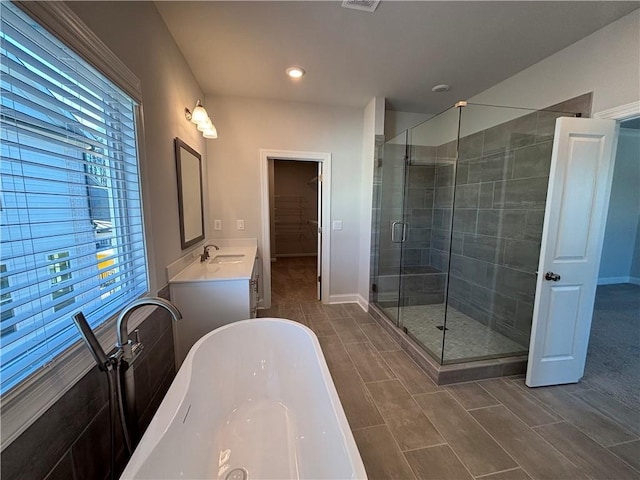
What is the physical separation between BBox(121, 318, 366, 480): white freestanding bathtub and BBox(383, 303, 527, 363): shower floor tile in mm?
1315

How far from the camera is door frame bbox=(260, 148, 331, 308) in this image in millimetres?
3244

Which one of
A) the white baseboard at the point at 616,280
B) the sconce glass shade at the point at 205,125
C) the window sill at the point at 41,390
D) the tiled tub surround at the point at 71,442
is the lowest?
the white baseboard at the point at 616,280

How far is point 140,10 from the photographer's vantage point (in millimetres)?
1496

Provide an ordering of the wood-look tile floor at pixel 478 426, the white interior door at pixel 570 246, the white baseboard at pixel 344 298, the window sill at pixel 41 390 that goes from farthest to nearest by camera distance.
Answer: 1. the white baseboard at pixel 344 298
2. the white interior door at pixel 570 246
3. the wood-look tile floor at pixel 478 426
4. the window sill at pixel 41 390

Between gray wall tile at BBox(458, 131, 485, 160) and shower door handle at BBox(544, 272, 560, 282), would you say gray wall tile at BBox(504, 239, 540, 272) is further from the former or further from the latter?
gray wall tile at BBox(458, 131, 485, 160)

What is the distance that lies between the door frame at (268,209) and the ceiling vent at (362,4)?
1.73 metres

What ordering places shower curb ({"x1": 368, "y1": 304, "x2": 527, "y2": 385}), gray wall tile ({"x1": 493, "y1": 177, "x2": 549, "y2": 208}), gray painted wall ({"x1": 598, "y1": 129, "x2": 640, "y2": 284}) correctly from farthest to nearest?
gray painted wall ({"x1": 598, "y1": 129, "x2": 640, "y2": 284}), gray wall tile ({"x1": 493, "y1": 177, "x2": 549, "y2": 208}), shower curb ({"x1": 368, "y1": 304, "x2": 527, "y2": 385})

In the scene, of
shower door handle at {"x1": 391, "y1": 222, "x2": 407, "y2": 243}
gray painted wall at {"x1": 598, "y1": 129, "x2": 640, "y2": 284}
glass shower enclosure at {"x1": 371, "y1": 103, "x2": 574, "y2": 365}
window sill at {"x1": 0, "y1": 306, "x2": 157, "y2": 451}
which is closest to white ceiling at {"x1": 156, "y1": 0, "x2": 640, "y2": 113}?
glass shower enclosure at {"x1": 371, "y1": 103, "x2": 574, "y2": 365}

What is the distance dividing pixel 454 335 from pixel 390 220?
1.55 metres

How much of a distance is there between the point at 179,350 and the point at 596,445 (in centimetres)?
280

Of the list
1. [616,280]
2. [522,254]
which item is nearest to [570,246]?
[522,254]

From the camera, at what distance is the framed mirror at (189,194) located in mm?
2105

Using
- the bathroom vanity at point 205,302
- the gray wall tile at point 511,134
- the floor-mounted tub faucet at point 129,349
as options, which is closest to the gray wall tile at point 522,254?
the gray wall tile at point 511,134

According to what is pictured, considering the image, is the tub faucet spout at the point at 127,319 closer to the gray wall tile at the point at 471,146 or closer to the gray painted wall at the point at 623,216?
the gray wall tile at the point at 471,146
